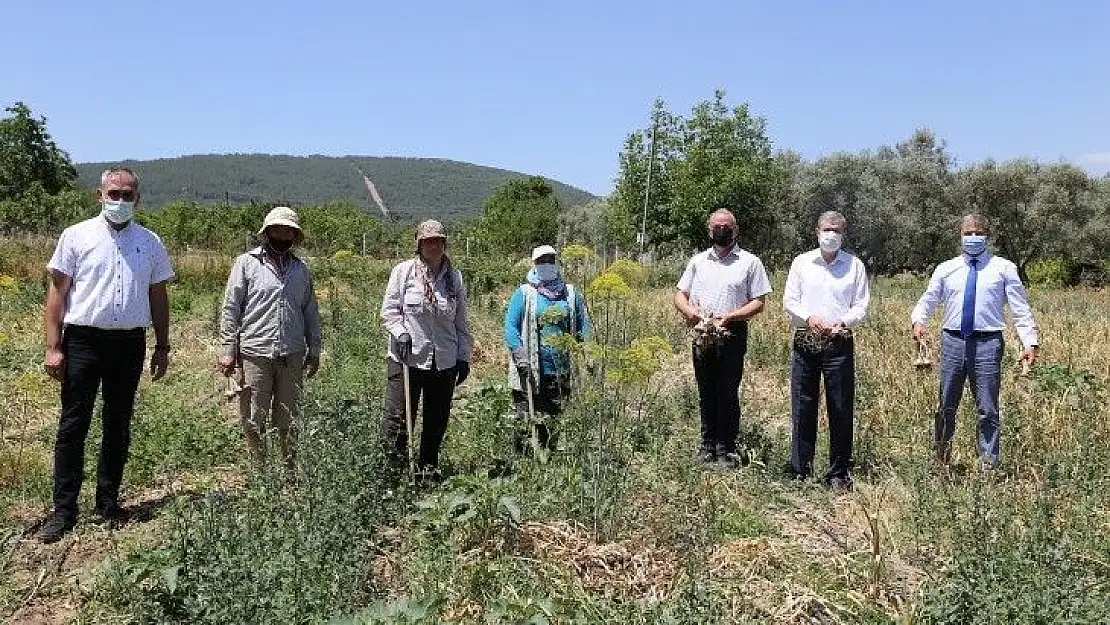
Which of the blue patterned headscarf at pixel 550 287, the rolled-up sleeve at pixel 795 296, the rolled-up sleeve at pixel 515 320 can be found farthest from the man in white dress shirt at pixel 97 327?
the rolled-up sleeve at pixel 795 296

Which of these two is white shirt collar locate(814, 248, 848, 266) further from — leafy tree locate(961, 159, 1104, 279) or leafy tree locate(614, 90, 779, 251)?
leafy tree locate(961, 159, 1104, 279)

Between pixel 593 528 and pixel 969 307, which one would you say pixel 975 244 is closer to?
pixel 969 307

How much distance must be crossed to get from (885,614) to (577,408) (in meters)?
1.93

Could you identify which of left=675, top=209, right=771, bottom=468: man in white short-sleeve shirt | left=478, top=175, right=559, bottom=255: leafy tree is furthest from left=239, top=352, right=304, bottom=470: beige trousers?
Result: left=478, top=175, right=559, bottom=255: leafy tree

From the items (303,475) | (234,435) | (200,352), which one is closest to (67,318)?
(303,475)

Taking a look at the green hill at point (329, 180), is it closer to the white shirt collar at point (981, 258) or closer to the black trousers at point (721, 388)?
the black trousers at point (721, 388)

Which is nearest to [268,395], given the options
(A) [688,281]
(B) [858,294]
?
(A) [688,281]

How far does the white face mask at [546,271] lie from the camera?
542cm

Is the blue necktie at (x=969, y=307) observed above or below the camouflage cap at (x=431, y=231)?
below

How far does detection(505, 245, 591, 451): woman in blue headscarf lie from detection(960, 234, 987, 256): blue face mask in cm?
249

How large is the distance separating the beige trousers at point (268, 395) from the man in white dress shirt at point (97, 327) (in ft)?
1.96

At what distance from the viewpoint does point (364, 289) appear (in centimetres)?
1323

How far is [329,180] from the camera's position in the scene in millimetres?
128375

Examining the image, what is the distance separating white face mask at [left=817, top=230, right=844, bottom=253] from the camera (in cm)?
525
